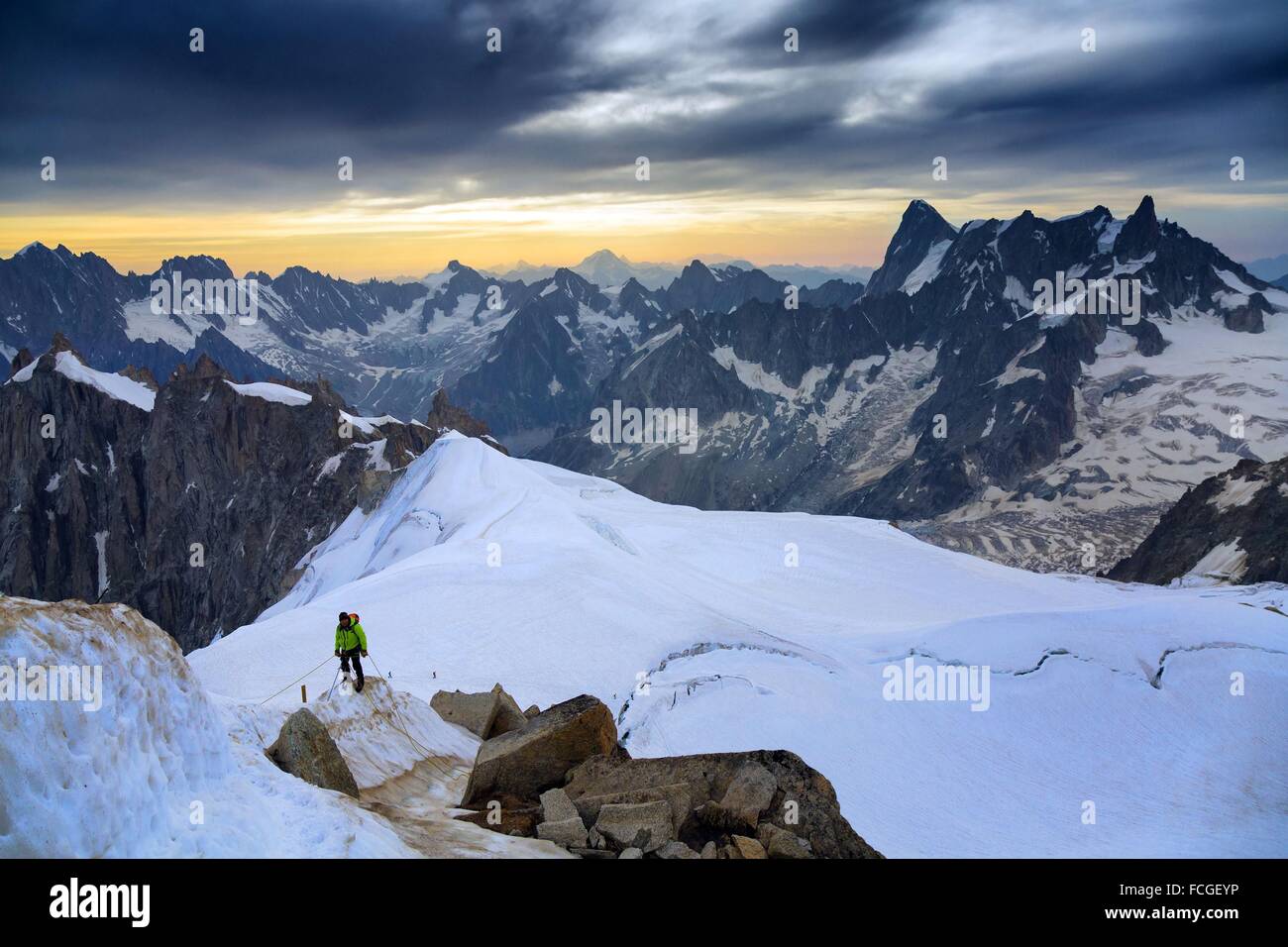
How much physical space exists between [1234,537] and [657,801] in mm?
200165

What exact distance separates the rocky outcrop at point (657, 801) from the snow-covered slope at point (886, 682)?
10.4 m

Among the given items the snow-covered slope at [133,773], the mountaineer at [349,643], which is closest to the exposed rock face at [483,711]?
the mountaineer at [349,643]

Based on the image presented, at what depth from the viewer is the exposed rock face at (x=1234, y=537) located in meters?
161

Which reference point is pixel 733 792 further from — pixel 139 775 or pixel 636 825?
pixel 139 775

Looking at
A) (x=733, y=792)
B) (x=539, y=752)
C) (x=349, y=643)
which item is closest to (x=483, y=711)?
(x=349, y=643)

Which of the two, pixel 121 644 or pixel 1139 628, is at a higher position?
pixel 121 644

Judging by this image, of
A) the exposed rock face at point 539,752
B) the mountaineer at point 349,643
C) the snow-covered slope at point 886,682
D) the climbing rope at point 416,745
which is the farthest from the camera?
the snow-covered slope at point 886,682

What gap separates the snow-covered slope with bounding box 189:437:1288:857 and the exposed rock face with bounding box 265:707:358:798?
13.0 metres

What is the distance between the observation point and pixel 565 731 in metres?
18.0

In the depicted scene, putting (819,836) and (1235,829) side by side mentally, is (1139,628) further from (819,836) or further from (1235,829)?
(819,836)

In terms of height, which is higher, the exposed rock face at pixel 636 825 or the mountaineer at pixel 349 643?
the mountaineer at pixel 349 643

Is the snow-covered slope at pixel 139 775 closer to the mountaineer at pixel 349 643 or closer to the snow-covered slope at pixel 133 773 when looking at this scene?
the snow-covered slope at pixel 133 773
